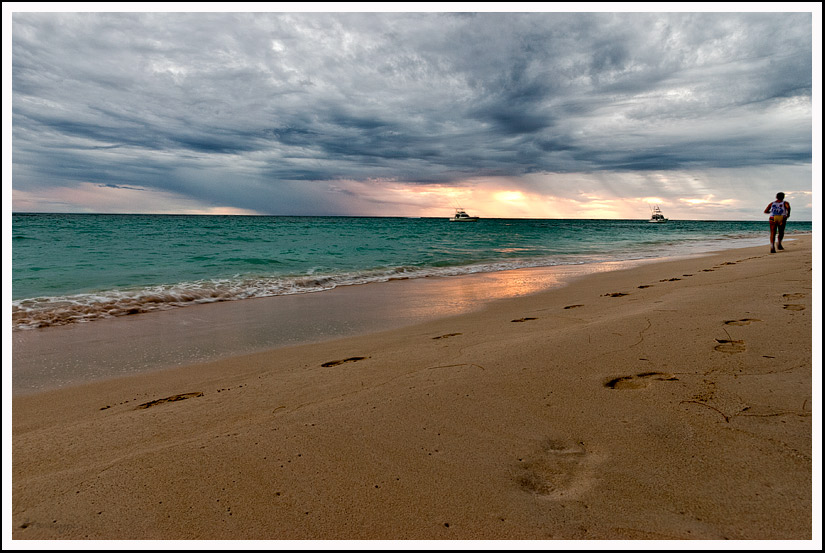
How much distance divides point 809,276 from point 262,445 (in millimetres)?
8246

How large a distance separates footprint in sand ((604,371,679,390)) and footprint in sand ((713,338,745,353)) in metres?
0.83

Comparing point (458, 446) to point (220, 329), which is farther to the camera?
point (220, 329)

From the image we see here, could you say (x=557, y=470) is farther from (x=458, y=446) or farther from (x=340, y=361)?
(x=340, y=361)

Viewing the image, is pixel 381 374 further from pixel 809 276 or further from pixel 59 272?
pixel 59 272

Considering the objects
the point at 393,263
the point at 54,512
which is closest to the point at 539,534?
the point at 54,512

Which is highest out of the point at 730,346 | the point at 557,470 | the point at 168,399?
the point at 730,346

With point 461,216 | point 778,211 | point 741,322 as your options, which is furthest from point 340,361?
point 461,216

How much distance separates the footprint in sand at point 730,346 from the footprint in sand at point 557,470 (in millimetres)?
2079

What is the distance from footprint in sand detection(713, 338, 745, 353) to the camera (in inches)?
133

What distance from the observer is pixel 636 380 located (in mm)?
3002

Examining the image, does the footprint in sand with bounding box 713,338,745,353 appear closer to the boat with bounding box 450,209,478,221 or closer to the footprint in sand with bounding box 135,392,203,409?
the footprint in sand with bounding box 135,392,203,409

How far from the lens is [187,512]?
1.87 metres

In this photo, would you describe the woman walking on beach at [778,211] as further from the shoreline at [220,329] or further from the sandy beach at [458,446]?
the sandy beach at [458,446]

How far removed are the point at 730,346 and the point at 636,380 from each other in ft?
3.91
